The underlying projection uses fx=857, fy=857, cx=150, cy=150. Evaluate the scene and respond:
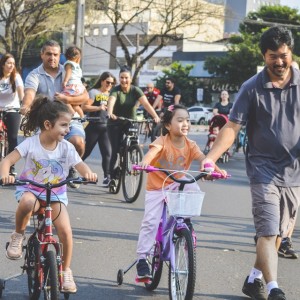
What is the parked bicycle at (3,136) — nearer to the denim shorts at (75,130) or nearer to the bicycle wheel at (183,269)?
the denim shorts at (75,130)

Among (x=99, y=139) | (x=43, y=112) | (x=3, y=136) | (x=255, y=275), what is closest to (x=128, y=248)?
(x=255, y=275)

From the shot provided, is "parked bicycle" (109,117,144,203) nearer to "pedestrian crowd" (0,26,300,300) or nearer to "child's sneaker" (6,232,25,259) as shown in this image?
"pedestrian crowd" (0,26,300,300)

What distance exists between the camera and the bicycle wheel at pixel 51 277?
5.45 meters

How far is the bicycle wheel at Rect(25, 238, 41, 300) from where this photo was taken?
5801mm

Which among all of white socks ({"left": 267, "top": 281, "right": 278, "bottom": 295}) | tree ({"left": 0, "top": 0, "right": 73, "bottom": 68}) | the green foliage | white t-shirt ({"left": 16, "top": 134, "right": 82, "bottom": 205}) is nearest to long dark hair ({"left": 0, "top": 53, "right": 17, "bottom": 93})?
white t-shirt ({"left": 16, "top": 134, "right": 82, "bottom": 205})

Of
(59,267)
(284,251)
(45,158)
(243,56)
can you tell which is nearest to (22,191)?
(45,158)

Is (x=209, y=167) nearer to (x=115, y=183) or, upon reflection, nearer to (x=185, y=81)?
(x=115, y=183)

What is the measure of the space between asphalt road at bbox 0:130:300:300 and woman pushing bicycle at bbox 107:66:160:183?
796 millimetres

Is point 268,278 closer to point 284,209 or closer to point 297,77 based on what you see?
point 284,209

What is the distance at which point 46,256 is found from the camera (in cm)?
563

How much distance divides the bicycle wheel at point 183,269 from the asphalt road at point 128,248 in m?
0.67

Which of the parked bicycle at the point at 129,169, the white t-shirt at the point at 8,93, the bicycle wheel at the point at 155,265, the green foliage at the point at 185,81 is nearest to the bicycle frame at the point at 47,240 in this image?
the bicycle wheel at the point at 155,265

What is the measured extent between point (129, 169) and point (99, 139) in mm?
1130

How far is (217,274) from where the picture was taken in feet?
24.9
